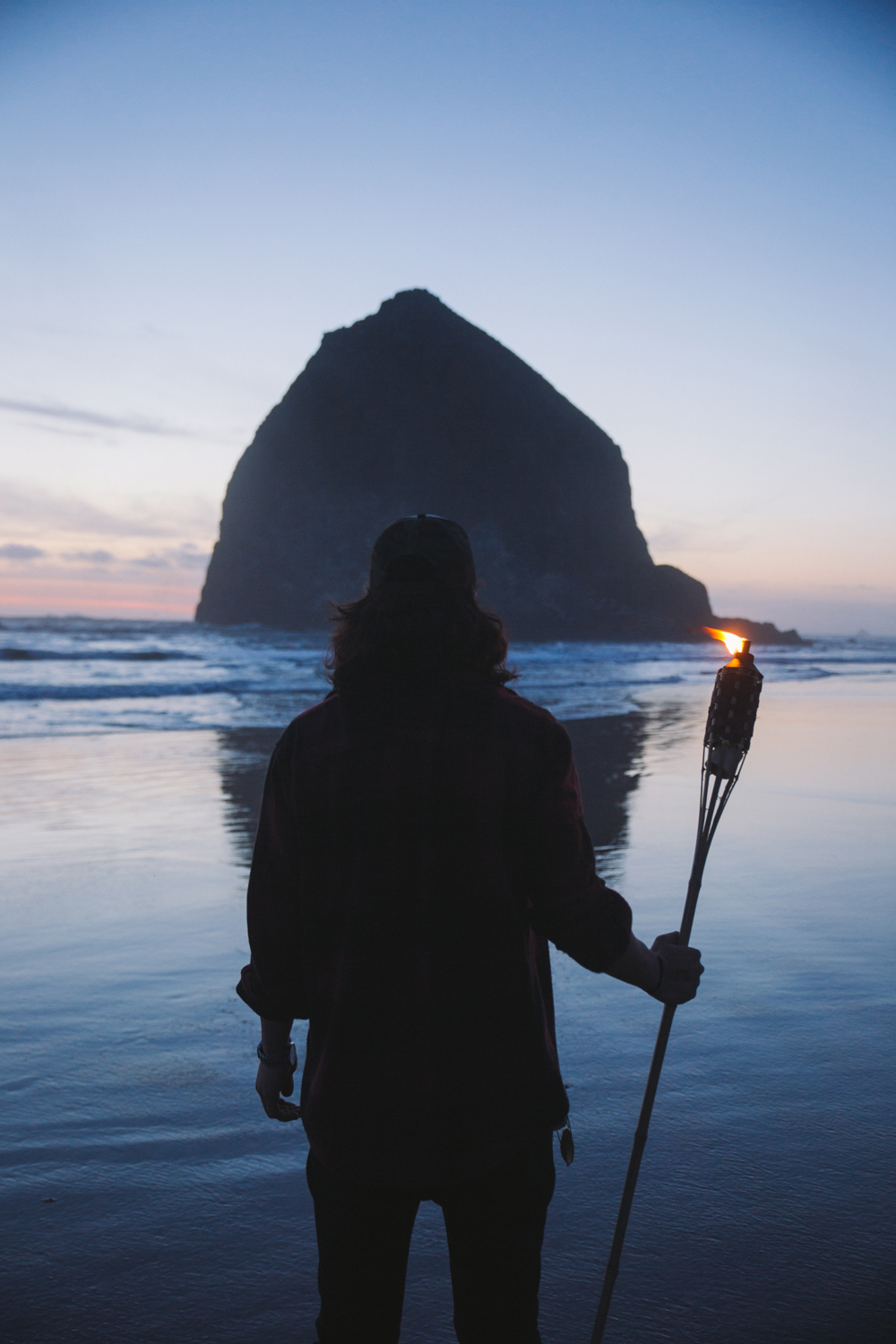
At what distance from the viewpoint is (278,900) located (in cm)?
146

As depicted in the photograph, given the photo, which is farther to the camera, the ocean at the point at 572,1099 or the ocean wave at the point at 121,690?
the ocean wave at the point at 121,690

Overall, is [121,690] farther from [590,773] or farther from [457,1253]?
[457,1253]

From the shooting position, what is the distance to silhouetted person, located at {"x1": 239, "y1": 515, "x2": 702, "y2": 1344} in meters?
1.33

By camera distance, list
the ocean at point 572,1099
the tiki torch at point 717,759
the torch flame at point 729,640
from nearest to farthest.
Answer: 1. the tiki torch at point 717,759
2. the torch flame at point 729,640
3. the ocean at point 572,1099

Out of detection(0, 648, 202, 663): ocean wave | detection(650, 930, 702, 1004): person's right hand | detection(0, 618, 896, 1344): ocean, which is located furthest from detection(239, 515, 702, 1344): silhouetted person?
detection(0, 648, 202, 663): ocean wave

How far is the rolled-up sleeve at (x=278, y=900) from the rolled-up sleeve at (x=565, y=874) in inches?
15.0

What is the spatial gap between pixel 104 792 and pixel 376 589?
7214 millimetres

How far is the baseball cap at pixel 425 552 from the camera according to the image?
57.2 inches

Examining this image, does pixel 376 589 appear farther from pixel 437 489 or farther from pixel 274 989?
pixel 437 489

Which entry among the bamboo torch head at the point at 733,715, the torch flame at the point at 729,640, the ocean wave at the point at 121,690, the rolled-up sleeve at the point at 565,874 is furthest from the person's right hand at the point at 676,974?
the ocean wave at the point at 121,690

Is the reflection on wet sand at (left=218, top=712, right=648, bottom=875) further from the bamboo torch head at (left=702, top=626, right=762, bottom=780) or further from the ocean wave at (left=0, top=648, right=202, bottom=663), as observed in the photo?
the ocean wave at (left=0, top=648, right=202, bottom=663)

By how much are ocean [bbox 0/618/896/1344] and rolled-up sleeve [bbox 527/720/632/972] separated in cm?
105

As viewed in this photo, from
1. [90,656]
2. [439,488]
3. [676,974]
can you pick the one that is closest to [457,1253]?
[676,974]

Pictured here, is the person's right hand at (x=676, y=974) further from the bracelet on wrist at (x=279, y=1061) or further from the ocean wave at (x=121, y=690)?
the ocean wave at (x=121, y=690)
